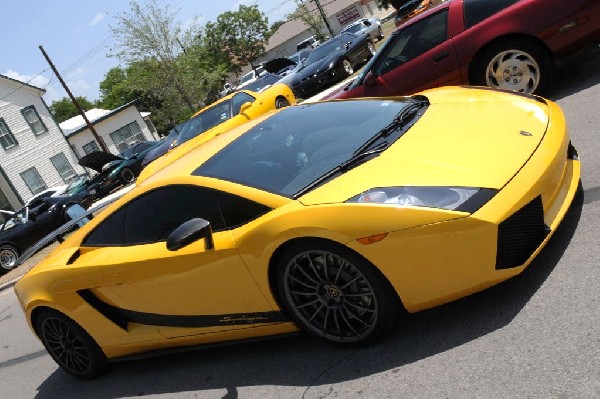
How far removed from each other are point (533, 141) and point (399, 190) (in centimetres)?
94

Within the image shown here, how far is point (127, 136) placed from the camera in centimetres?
4731

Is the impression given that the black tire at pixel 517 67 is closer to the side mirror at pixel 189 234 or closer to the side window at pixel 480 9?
the side window at pixel 480 9

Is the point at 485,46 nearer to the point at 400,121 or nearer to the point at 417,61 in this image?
the point at 417,61

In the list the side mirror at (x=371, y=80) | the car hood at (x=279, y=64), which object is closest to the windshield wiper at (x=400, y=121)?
the side mirror at (x=371, y=80)

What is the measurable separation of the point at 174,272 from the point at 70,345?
1.61 m

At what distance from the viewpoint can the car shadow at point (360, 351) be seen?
3229mm

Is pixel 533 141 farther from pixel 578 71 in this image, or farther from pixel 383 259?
pixel 578 71

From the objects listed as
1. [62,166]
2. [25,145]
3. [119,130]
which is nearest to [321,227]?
[25,145]

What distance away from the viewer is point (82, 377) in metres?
4.99

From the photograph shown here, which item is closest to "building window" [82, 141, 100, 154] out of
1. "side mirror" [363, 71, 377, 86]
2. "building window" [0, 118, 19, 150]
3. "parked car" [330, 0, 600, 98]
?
"building window" [0, 118, 19, 150]

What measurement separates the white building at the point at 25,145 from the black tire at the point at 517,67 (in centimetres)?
3377

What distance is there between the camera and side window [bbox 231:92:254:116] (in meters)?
13.0

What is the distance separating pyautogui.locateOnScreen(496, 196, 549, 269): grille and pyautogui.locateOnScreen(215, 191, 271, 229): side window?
49.6 inches

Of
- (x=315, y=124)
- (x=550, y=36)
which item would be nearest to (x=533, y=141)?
(x=315, y=124)
